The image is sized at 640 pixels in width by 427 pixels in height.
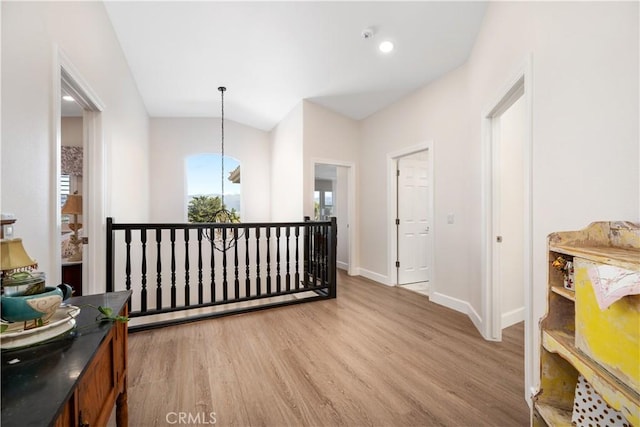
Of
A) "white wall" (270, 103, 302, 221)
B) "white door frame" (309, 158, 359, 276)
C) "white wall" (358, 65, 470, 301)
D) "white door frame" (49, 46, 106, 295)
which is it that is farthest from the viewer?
"white door frame" (309, 158, 359, 276)

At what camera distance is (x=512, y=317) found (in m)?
2.73

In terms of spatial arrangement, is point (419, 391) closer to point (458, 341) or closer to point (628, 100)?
point (458, 341)

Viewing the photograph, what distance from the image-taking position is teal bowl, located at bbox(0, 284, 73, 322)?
0.81 meters

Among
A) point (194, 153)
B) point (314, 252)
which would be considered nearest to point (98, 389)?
point (314, 252)

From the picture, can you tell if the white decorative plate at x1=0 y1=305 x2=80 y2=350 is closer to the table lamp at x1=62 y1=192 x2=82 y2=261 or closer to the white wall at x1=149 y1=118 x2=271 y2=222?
the table lamp at x1=62 y1=192 x2=82 y2=261

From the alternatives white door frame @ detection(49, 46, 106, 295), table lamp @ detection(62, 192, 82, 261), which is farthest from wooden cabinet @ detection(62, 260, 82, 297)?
white door frame @ detection(49, 46, 106, 295)

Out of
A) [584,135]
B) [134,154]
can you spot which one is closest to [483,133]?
[584,135]

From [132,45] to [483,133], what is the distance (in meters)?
3.99

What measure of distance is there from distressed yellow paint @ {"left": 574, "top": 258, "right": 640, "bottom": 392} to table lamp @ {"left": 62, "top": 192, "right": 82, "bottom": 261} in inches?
147

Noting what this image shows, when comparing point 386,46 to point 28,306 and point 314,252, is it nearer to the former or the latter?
point 314,252

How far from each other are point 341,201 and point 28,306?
17.0 feet

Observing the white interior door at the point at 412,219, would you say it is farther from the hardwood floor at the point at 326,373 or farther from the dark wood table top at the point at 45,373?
the dark wood table top at the point at 45,373

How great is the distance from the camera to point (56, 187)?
1744mm

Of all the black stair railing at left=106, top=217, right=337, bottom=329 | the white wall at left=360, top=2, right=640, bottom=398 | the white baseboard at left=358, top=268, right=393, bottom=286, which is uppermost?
the white wall at left=360, top=2, right=640, bottom=398
